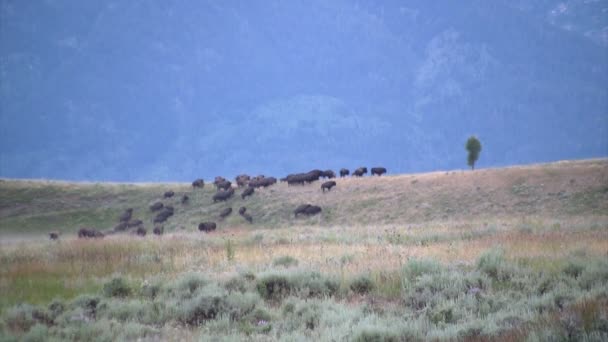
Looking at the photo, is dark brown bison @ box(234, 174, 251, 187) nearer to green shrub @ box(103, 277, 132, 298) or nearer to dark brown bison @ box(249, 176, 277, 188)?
dark brown bison @ box(249, 176, 277, 188)

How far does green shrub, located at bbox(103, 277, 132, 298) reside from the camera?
9.52 metres

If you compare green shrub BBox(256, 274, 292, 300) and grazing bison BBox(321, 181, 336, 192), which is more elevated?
grazing bison BBox(321, 181, 336, 192)

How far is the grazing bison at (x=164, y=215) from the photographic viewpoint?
4469 cm

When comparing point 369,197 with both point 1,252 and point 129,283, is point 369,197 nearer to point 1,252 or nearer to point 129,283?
point 1,252

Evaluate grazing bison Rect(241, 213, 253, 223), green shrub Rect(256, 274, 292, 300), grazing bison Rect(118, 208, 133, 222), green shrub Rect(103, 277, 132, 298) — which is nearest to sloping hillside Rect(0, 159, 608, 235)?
grazing bison Rect(241, 213, 253, 223)

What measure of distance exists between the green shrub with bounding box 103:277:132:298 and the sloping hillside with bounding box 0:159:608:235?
1081 inches

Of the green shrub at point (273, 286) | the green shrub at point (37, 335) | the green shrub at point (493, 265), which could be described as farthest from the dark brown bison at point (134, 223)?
the green shrub at point (37, 335)

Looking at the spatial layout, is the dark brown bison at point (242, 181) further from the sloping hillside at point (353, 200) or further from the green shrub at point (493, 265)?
the green shrub at point (493, 265)

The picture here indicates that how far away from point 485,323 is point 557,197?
101ft

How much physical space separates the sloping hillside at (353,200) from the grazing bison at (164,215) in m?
0.72

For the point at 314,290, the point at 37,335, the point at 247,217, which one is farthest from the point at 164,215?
the point at 37,335

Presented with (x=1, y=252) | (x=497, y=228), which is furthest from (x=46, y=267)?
(x=497, y=228)

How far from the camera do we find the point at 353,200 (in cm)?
4228

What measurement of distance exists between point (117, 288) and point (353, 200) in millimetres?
33530
